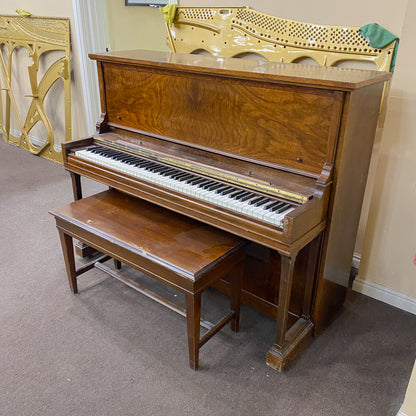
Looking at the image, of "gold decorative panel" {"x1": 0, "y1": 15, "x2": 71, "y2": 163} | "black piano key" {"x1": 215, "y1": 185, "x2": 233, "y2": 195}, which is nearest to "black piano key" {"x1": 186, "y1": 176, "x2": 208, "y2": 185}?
"black piano key" {"x1": 215, "y1": 185, "x2": 233, "y2": 195}

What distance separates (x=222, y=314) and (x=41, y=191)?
86.5 inches

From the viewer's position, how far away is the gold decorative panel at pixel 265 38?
1.95 metres

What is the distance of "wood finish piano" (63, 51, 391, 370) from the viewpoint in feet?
4.99

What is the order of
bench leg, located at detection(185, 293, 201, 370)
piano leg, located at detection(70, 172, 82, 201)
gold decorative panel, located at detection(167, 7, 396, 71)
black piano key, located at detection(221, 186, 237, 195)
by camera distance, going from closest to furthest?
bench leg, located at detection(185, 293, 201, 370)
black piano key, located at detection(221, 186, 237, 195)
gold decorative panel, located at detection(167, 7, 396, 71)
piano leg, located at detection(70, 172, 82, 201)

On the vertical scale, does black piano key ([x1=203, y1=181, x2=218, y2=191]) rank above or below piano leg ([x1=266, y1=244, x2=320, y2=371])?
above

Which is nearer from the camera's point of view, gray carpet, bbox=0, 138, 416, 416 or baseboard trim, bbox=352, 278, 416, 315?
gray carpet, bbox=0, 138, 416, 416

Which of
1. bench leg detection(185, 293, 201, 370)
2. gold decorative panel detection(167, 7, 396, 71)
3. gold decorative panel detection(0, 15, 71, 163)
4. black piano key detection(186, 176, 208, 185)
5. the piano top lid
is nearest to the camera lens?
the piano top lid

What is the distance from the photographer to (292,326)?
1.89 meters

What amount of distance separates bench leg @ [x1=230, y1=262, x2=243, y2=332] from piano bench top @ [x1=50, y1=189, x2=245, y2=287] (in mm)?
104

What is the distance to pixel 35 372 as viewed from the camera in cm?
174

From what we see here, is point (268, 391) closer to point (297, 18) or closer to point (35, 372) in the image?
point (35, 372)

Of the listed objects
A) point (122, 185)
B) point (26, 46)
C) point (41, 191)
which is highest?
point (26, 46)

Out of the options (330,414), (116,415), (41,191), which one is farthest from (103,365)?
(41,191)

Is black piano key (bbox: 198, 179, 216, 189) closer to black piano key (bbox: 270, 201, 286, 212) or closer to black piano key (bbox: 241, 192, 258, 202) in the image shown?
black piano key (bbox: 241, 192, 258, 202)
